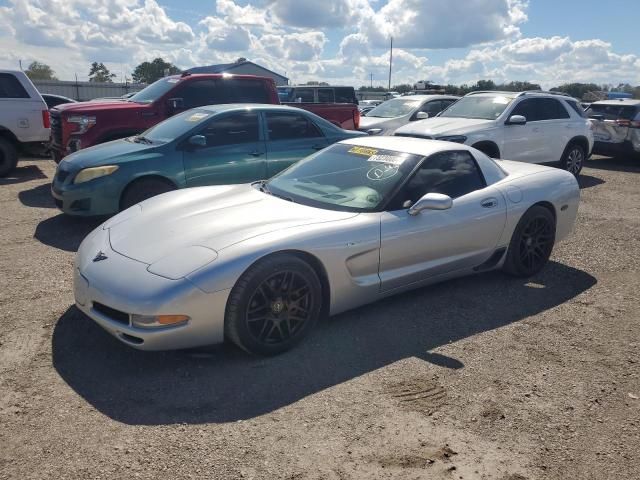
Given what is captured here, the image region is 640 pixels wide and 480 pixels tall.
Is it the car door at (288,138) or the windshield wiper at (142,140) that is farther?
the car door at (288,138)

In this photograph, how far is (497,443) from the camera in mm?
2885

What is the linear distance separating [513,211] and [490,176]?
0.38 metres

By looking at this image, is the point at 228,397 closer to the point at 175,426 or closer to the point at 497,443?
the point at 175,426

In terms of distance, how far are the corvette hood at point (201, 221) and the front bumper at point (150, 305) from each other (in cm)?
20

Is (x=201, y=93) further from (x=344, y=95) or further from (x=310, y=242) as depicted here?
(x=344, y=95)

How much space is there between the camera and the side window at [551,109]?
10281 mm

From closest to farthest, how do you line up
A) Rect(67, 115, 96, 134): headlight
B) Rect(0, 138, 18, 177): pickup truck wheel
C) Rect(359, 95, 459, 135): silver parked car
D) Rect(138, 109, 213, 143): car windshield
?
1. Rect(138, 109, 213, 143): car windshield
2. Rect(67, 115, 96, 134): headlight
3. Rect(0, 138, 18, 177): pickup truck wheel
4. Rect(359, 95, 459, 135): silver parked car

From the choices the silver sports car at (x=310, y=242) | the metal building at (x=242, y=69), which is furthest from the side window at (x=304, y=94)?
the metal building at (x=242, y=69)

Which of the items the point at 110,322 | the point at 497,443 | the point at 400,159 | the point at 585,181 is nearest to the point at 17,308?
the point at 110,322

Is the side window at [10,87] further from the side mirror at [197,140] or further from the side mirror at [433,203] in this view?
the side mirror at [433,203]

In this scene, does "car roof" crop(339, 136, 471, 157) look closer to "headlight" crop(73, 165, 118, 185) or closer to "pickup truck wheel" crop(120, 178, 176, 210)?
"pickup truck wheel" crop(120, 178, 176, 210)

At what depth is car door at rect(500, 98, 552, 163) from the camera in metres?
9.55

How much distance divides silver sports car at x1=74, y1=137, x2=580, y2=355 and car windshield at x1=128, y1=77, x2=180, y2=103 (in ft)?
16.5

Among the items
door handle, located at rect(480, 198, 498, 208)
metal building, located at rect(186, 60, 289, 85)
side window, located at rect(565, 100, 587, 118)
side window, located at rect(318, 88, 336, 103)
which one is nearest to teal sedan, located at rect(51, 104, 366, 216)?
door handle, located at rect(480, 198, 498, 208)
